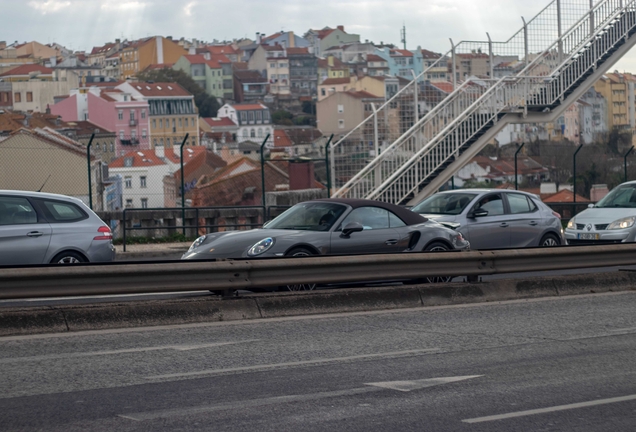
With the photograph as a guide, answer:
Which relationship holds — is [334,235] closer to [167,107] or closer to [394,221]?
[394,221]

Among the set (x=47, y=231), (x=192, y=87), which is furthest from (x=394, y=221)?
(x=192, y=87)

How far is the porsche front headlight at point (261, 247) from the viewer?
41.6 feet

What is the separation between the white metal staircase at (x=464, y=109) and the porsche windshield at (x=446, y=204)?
32.1ft

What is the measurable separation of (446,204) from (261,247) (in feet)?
18.6

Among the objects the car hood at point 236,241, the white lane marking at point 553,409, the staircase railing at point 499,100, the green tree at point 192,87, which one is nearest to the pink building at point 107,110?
the green tree at point 192,87

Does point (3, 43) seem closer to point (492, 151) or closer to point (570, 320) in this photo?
point (492, 151)

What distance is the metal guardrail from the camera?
9.77 metres

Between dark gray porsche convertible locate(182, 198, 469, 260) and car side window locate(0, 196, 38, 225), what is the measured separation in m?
2.36

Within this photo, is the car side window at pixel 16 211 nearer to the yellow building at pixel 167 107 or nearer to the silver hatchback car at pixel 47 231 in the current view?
the silver hatchback car at pixel 47 231

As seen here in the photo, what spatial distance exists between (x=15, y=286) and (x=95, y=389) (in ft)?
8.74

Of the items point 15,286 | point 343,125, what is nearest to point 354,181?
point 15,286

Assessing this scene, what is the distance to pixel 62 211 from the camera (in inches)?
543

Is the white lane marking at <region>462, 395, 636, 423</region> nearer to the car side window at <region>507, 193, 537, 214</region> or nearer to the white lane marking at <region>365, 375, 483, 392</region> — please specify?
the white lane marking at <region>365, 375, 483, 392</region>

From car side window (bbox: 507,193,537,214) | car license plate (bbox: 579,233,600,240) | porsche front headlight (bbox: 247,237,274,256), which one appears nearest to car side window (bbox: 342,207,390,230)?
porsche front headlight (bbox: 247,237,274,256)
